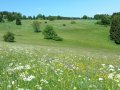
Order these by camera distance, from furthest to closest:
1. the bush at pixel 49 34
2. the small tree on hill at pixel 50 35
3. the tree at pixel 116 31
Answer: the tree at pixel 116 31
the bush at pixel 49 34
the small tree on hill at pixel 50 35

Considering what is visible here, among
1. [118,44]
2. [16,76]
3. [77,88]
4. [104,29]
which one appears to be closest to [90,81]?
[77,88]

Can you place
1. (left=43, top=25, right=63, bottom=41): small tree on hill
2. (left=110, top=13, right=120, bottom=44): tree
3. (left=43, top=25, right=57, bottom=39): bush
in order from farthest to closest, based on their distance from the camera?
(left=110, top=13, right=120, bottom=44): tree, (left=43, top=25, right=57, bottom=39): bush, (left=43, top=25, right=63, bottom=41): small tree on hill

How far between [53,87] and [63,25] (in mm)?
116089

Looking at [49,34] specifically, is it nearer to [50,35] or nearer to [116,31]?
[50,35]

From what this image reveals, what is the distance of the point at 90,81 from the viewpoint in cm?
696

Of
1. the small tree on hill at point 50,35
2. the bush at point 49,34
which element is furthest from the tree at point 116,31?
the bush at point 49,34

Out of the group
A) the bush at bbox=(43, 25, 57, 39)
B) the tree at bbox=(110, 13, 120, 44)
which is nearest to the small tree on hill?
the bush at bbox=(43, 25, 57, 39)

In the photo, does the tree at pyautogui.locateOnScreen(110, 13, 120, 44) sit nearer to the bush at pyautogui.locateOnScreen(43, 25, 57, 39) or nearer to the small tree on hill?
the small tree on hill

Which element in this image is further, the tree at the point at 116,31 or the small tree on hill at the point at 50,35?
the tree at the point at 116,31

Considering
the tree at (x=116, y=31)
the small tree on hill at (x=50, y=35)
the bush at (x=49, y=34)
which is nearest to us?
Result: the small tree on hill at (x=50, y=35)

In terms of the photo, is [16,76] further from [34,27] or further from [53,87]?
[34,27]

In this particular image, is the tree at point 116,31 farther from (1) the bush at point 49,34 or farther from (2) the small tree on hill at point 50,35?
(1) the bush at point 49,34

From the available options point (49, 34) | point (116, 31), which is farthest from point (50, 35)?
point (116, 31)

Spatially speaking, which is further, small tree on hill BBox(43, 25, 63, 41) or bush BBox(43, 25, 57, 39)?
bush BBox(43, 25, 57, 39)
